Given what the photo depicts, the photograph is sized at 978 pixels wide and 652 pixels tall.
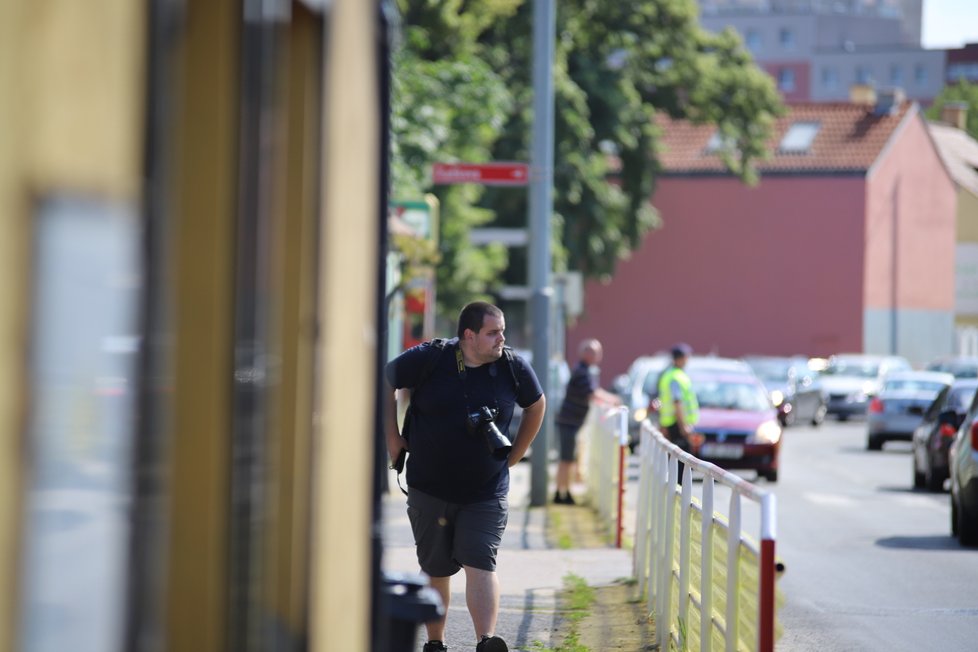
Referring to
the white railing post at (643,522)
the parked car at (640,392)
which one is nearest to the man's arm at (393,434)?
the white railing post at (643,522)

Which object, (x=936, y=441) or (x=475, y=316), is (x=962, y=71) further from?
(x=475, y=316)

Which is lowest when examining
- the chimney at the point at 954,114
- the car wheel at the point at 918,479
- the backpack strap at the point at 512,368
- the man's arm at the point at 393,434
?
the car wheel at the point at 918,479

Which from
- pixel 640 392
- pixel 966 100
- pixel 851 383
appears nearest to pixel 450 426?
pixel 640 392

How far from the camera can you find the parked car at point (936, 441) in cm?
2150

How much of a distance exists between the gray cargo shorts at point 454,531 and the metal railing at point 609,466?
6.91m

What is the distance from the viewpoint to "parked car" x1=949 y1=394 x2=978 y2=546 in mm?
14594

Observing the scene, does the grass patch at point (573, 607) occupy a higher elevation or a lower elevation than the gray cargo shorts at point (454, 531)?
lower

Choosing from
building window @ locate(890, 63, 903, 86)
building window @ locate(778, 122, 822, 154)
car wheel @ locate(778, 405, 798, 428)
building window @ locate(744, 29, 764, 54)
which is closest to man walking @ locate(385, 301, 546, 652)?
car wheel @ locate(778, 405, 798, 428)

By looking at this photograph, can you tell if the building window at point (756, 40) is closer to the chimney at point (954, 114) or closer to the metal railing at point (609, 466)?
the chimney at point (954, 114)

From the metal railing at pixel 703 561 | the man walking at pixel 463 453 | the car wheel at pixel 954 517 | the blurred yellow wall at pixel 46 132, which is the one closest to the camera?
the blurred yellow wall at pixel 46 132

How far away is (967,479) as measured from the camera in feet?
48.0

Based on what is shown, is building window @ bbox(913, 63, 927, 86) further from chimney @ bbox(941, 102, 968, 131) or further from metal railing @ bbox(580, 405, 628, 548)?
metal railing @ bbox(580, 405, 628, 548)

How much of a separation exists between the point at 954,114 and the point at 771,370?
4611cm

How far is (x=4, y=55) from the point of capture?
7.23 feet
